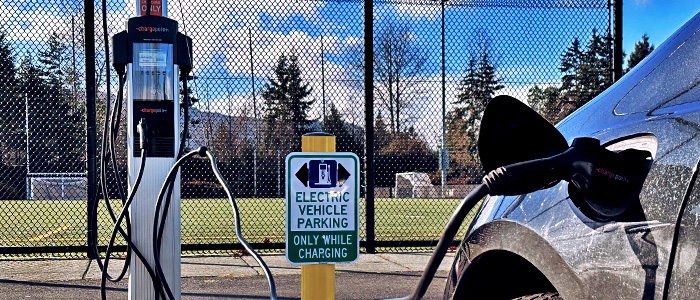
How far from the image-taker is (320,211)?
3312 mm

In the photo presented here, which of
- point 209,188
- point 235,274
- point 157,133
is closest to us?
point 157,133

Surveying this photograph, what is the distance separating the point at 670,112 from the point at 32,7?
670 centimetres

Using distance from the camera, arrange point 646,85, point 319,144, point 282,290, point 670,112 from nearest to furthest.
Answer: point 670,112, point 646,85, point 319,144, point 282,290

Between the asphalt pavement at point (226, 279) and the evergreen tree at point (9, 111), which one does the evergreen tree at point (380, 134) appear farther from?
the evergreen tree at point (9, 111)

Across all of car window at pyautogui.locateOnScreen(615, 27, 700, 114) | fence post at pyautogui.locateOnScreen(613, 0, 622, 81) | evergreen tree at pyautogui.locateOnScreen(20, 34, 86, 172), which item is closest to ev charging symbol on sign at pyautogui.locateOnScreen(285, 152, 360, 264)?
car window at pyautogui.locateOnScreen(615, 27, 700, 114)

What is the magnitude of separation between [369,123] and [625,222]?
18.8 feet

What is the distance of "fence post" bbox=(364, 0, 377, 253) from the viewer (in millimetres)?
6914

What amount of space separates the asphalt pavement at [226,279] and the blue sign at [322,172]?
205cm

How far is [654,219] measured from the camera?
1246 millimetres

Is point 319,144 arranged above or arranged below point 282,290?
above

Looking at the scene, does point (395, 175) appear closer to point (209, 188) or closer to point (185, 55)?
point (209, 188)

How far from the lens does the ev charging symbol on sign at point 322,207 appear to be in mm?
3258

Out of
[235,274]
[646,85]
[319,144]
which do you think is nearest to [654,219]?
[646,85]

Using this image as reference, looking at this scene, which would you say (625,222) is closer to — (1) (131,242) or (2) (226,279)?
(1) (131,242)
